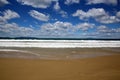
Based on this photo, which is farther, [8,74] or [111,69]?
[111,69]

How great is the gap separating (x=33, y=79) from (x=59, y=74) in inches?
27.1

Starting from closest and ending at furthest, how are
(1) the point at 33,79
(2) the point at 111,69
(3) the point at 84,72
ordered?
1. (1) the point at 33,79
2. (3) the point at 84,72
3. (2) the point at 111,69

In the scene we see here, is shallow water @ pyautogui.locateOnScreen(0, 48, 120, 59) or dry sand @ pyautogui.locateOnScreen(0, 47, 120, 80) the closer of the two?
dry sand @ pyautogui.locateOnScreen(0, 47, 120, 80)

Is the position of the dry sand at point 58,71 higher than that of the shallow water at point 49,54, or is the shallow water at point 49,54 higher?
the shallow water at point 49,54

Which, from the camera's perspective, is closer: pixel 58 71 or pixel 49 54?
pixel 58 71

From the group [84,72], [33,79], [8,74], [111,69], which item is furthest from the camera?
[111,69]

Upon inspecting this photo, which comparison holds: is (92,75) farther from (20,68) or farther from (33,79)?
(20,68)

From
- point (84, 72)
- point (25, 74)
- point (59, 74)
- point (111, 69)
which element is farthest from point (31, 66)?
point (111, 69)

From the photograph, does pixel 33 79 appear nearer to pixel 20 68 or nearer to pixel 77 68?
pixel 20 68

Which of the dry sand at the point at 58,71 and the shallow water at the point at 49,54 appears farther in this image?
the shallow water at the point at 49,54

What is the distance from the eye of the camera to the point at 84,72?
14.4 ft

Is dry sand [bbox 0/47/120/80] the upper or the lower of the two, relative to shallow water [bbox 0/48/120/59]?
lower

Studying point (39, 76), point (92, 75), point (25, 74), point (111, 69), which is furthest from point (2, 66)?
point (111, 69)

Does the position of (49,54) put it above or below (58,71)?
above
